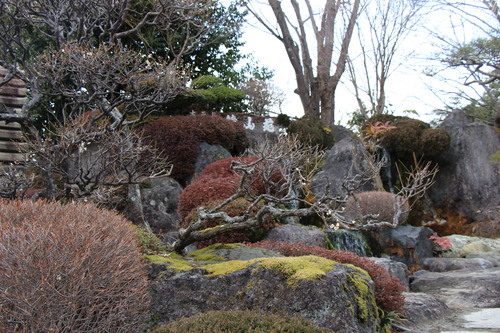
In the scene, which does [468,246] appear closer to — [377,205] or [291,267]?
[377,205]

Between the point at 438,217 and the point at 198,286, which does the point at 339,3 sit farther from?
the point at 198,286

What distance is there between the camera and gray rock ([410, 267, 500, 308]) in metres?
7.97

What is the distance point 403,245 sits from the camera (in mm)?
11180

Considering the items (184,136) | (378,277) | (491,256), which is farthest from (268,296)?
(184,136)

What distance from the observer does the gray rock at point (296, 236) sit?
8445mm

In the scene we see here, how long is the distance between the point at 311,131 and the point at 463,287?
29.3 ft

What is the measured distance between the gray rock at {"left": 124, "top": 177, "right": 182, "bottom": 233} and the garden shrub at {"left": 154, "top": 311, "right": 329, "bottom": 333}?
836 centimetres

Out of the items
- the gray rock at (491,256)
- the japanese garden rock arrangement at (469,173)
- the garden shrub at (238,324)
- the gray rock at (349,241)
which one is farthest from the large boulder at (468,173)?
the garden shrub at (238,324)

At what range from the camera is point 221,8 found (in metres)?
21.2

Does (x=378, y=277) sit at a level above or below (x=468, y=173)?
below

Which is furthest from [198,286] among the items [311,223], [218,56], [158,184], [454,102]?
[454,102]

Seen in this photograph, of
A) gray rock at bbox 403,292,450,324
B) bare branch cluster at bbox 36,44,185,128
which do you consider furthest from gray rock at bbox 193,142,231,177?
gray rock at bbox 403,292,450,324

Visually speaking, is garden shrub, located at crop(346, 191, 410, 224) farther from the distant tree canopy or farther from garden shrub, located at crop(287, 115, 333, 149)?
the distant tree canopy

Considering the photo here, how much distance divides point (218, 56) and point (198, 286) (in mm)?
18014
